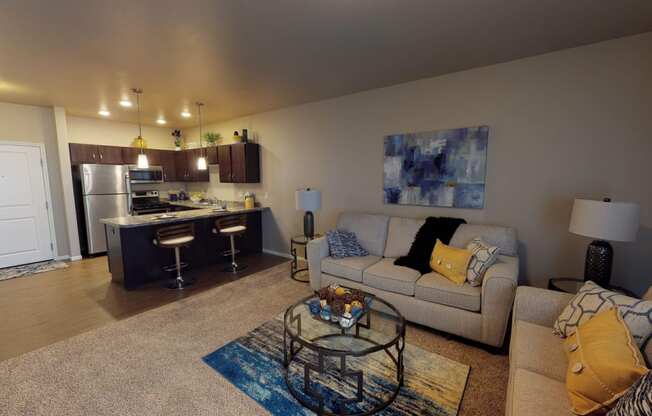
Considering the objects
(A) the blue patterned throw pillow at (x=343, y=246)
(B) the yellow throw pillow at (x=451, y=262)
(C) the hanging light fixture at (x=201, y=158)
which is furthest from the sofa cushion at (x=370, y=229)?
(C) the hanging light fixture at (x=201, y=158)

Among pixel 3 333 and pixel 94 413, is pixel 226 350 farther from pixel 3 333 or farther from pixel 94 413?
pixel 3 333

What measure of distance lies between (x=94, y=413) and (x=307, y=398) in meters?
1.35

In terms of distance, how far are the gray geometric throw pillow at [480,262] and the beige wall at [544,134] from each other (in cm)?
69

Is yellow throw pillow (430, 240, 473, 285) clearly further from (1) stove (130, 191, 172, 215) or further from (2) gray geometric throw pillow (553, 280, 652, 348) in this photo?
(1) stove (130, 191, 172, 215)

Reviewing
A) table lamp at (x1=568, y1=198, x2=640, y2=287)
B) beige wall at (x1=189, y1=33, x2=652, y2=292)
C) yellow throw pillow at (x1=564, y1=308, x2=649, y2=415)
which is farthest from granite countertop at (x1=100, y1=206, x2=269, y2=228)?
table lamp at (x1=568, y1=198, x2=640, y2=287)

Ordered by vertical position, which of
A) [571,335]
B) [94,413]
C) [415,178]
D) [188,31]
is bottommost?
[94,413]

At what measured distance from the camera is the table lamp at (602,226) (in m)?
2.07

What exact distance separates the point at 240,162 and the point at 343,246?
2.79 meters

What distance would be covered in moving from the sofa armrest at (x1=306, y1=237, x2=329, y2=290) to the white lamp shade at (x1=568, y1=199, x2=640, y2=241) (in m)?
2.47

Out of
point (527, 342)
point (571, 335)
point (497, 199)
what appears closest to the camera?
point (571, 335)

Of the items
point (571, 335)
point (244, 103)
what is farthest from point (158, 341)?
point (244, 103)

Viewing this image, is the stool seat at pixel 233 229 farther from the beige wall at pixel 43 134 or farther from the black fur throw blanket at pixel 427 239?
the beige wall at pixel 43 134

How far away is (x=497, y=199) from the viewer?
120 inches

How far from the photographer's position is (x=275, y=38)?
234 cm
